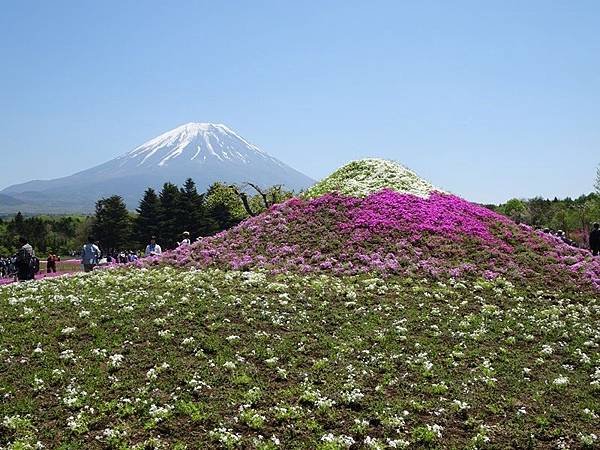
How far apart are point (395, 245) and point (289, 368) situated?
15.7m

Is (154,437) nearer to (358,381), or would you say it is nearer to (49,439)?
(49,439)

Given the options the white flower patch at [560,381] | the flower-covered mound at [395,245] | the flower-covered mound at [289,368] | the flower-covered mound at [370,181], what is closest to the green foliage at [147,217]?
the flower-covered mound at [370,181]

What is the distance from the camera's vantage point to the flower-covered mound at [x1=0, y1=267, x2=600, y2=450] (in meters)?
11.8

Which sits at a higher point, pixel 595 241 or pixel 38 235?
pixel 38 235

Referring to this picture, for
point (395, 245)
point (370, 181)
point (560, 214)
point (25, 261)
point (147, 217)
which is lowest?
point (560, 214)

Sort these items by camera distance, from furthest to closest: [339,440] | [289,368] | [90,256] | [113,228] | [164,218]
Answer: [113,228] → [164,218] → [90,256] → [289,368] → [339,440]

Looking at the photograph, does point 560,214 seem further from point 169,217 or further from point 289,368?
point 289,368

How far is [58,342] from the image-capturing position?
15914 mm

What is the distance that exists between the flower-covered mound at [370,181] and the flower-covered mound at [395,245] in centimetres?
129

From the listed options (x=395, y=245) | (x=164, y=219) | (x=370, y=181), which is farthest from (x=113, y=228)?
(x=395, y=245)

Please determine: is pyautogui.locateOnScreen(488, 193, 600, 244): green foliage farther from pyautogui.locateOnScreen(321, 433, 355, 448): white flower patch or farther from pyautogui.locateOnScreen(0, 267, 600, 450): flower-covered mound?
pyautogui.locateOnScreen(321, 433, 355, 448): white flower patch

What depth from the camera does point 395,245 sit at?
29.3m

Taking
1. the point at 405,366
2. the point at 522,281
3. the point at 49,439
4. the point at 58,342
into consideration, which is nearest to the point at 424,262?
the point at 522,281

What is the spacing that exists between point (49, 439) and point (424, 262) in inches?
780
